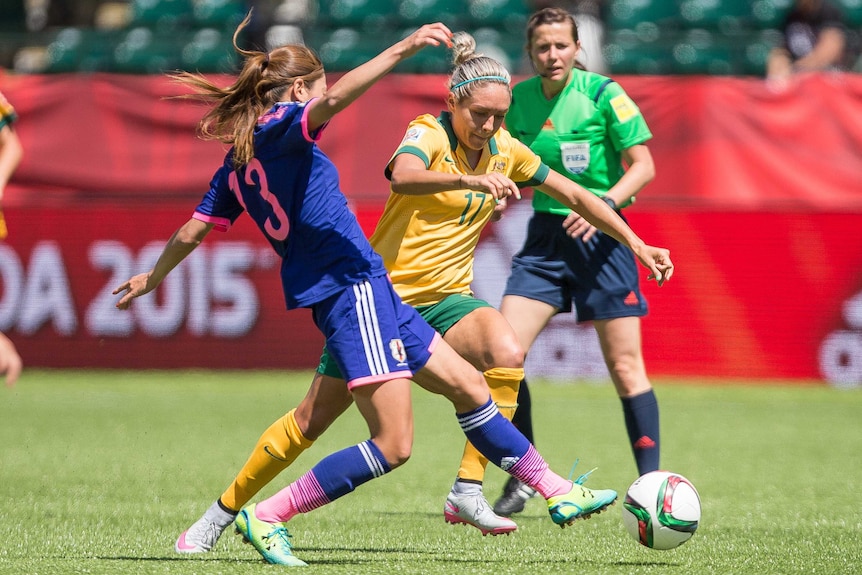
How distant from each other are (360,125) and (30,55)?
15.8 feet

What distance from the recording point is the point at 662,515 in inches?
180

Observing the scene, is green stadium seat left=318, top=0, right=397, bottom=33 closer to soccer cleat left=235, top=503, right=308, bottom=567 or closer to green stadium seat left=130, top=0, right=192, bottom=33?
green stadium seat left=130, top=0, right=192, bottom=33

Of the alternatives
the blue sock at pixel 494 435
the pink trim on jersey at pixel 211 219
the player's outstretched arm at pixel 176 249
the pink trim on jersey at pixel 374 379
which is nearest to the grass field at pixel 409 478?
the blue sock at pixel 494 435

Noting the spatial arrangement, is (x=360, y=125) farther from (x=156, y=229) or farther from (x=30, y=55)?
(x=30, y=55)

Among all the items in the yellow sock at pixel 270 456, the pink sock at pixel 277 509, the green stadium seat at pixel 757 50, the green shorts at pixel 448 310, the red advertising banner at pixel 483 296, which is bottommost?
the red advertising banner at pixel 483 296

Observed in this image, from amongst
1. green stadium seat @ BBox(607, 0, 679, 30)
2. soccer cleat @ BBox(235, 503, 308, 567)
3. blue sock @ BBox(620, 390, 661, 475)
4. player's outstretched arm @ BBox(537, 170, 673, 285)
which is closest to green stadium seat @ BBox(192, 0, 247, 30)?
green stadium seat @ BBox(607, 0, 679, 30)

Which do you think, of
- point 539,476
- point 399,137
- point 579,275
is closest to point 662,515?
point 539,476

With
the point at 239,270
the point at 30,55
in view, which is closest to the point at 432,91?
the point at 239,270

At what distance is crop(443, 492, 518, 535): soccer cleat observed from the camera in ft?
15.8

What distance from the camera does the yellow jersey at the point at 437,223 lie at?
200 inches

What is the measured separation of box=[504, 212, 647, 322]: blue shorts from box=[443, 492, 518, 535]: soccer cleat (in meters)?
1.33

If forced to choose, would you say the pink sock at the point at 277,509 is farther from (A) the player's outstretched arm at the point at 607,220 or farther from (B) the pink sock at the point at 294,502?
(A) the player's outstretched arm at the point at 607,220

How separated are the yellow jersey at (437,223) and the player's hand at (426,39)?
0.98m

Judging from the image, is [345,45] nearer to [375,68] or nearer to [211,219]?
[211,219]
